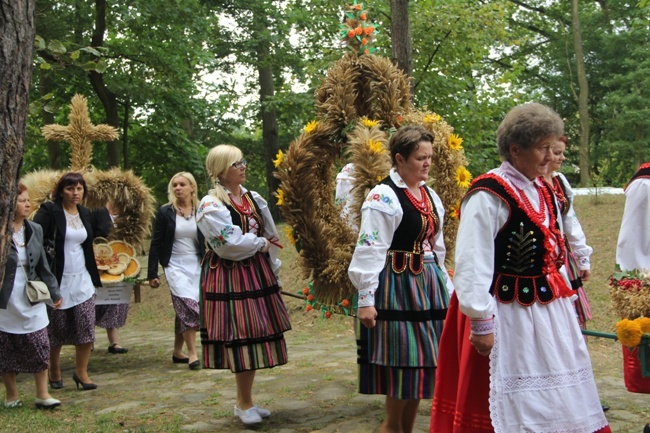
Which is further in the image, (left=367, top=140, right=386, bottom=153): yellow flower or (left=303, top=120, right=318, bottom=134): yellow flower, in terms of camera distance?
(left=303, top=120, right=318, bottom=134): yellow flower

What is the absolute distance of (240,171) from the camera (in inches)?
249

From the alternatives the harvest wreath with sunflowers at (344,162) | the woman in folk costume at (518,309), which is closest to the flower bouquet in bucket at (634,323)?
the woman in folk costume at (518,309)

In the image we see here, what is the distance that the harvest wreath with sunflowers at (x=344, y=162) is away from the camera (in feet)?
19.9

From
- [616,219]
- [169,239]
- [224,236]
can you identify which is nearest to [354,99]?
[224,236]

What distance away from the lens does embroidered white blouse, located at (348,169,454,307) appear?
4918 mm

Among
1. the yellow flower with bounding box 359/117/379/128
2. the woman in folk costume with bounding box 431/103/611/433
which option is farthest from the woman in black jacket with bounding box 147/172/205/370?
the woman in folk costume with bounding box 431/103/611/433

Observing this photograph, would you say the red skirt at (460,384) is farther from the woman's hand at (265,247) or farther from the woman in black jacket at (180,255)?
the woman in black jacket at (180,255)

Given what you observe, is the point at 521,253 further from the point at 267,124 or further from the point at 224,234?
the point at 267,124

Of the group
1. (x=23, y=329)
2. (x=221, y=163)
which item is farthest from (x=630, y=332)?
(x=23, y=329)

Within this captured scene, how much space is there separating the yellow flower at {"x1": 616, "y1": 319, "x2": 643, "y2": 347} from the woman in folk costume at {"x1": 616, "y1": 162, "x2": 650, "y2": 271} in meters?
1.49

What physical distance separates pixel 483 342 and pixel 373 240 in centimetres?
136

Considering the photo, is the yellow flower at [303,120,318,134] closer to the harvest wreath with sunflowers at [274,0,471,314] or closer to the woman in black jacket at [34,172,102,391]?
the harvest wreath with sunflowers at [274,0,471,314]

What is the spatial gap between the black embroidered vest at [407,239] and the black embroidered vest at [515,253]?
120cm

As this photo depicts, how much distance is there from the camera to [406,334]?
5070 mm
